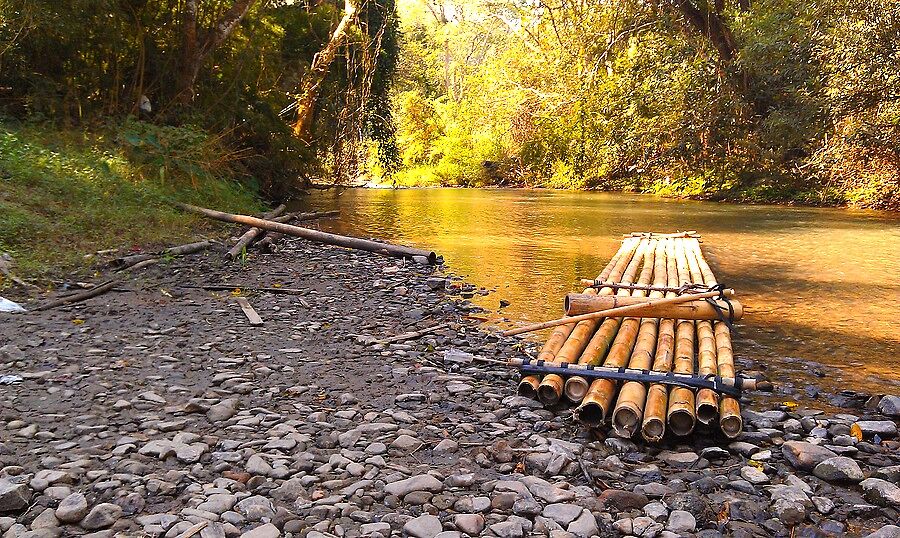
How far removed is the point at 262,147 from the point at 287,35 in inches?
122

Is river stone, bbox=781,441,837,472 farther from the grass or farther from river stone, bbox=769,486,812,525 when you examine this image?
the grass

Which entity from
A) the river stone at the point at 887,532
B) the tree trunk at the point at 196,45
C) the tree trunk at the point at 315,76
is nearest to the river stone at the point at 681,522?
the river stone at the point at 887,532

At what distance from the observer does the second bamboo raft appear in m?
2.92

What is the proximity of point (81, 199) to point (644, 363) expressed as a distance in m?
6.40

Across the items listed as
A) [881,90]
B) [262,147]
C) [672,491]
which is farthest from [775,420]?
[881,90]

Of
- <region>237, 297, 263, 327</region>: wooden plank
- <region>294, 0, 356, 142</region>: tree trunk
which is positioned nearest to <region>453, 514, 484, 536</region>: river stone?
<region>237, 297, 263, 327</region>: wooden plank

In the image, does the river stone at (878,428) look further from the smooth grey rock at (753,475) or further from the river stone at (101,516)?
the river stone at (101,516)

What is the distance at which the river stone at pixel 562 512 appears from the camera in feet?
Result: 7.43

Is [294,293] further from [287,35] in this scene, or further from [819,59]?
[819,59]

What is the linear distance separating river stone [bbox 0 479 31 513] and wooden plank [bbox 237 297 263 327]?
2384 mm

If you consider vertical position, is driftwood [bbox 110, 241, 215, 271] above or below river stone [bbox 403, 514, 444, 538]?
above

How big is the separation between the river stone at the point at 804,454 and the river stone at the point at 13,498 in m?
2.73

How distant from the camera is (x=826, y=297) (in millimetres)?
5977

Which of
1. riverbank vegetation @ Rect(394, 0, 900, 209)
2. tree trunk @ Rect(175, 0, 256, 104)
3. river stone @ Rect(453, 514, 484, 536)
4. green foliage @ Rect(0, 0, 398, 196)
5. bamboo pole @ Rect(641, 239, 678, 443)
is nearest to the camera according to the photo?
river stone @ Rect(453, 514, 484, 536)
